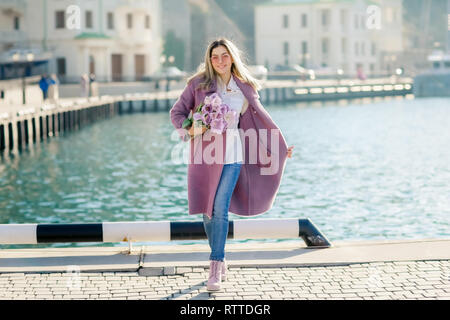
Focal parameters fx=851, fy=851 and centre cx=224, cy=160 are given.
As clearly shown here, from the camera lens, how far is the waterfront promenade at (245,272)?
6.72m

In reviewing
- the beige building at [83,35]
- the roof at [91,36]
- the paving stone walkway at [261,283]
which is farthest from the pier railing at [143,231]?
the roof at [91,36]

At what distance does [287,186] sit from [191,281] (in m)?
16.4

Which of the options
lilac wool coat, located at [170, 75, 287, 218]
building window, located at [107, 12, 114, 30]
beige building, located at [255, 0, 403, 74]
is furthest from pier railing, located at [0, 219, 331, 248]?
beige building, located at [255, 0, 403, 74]

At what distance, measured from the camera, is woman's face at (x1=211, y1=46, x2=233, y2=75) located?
22.8 feet

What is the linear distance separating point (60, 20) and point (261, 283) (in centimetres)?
5951

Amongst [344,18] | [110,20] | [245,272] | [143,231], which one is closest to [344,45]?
[344,18]

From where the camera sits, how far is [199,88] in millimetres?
7125

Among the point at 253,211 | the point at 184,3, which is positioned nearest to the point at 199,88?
the point at 253,211

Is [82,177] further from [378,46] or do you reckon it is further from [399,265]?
[378,46]

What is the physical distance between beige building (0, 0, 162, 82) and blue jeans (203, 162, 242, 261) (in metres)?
54.7

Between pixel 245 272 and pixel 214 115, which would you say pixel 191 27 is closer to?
pixel 245 272

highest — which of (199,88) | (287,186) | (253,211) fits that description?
(199,88)

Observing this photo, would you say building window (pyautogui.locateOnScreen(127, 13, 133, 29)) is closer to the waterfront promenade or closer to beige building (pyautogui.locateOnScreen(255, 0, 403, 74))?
beige building (pyautogui.locateOnScreen(255, 0, 403, 74))

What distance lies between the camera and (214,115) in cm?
687
